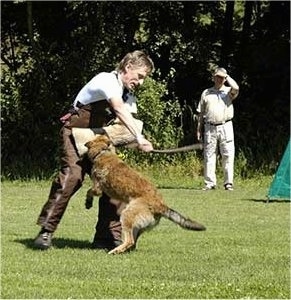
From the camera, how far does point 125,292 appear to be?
6.05 metres

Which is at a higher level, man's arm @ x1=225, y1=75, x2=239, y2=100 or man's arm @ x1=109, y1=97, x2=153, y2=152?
A: man's arm @ x1=109, y1=97, x2=153, y2=152

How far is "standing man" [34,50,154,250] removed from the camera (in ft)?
26.3

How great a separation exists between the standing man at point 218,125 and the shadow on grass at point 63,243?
7.00 meters

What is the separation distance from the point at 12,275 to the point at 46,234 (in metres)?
1.52

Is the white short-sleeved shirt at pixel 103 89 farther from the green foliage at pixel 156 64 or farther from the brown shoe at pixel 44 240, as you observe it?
the green foliage at pixel 156 64

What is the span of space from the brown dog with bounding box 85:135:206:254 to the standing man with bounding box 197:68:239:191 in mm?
7582

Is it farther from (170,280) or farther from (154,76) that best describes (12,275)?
(154,76)

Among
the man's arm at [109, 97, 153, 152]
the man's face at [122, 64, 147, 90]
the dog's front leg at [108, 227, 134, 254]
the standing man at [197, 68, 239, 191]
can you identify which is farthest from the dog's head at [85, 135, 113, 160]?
the standing man at [197, 68, 239, 191]

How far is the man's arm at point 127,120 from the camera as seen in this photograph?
7891mm

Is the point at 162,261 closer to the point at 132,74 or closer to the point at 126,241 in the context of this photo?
the point at 126,241

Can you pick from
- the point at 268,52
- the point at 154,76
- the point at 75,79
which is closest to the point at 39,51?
the point at 75,79

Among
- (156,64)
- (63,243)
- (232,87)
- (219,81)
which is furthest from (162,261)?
(156,64)

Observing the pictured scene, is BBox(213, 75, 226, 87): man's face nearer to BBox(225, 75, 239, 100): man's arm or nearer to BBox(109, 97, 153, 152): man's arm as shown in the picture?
BBox(225, 75, 239, 100): man's arm

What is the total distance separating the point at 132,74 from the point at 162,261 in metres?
1.72
